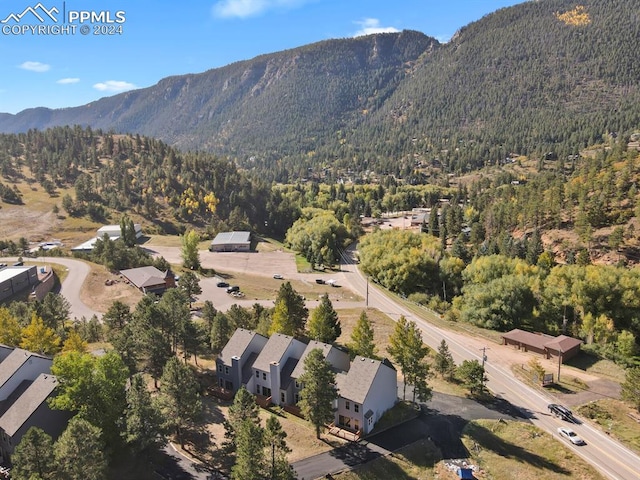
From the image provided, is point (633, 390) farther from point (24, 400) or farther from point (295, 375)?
point (24, 400)

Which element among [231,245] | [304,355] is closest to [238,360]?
[304,355]

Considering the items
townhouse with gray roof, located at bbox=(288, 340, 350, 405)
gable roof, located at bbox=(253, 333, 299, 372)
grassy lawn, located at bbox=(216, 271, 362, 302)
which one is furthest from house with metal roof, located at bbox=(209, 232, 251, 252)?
townhouse with gray roof, located at bbox=(288, 340, 350, 405)

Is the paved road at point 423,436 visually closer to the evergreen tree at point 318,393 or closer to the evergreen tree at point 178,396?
the evergreen tree at point 318,393

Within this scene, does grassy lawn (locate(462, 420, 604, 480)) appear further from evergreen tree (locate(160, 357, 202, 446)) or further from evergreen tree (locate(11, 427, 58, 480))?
evergreen tree (locate(11, 427, 58, 480))

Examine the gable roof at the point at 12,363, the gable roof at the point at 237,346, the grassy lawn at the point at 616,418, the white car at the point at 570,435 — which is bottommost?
the grassy lawn at the point at 616,418

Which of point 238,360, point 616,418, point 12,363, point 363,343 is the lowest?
point 616,418

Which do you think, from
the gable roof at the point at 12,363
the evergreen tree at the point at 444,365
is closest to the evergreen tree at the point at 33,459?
the gable roof at the point at 12,363
